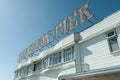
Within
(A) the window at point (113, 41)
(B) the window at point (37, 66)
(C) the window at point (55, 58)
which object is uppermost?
(A) the window at point (113, 41)

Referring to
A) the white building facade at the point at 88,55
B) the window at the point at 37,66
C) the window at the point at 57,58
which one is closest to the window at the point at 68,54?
the white building facade at the point at 88,55

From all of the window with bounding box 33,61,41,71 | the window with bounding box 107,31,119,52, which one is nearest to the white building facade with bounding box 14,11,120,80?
the window with bounding box 107,31,119,52

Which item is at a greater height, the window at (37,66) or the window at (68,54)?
the window at (68,54)

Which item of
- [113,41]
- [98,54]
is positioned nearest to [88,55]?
[98,54]

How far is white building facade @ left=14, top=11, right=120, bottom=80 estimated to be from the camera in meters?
11.6

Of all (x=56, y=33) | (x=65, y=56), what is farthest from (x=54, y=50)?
(x=56, y=33)

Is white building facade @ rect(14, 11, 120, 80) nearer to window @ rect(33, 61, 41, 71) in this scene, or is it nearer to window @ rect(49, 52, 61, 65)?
window @ rect(49, 52, 61, 65)

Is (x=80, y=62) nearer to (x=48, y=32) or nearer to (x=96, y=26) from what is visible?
(x=96, y=26)

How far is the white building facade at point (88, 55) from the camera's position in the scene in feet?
38.1

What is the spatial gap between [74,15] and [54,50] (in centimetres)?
459

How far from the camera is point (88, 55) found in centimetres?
1421

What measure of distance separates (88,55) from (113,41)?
107 inches

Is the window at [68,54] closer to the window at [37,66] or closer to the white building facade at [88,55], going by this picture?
the white building facade at [88,55]

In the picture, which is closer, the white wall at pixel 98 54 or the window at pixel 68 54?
the white wall at pixel 98 54
